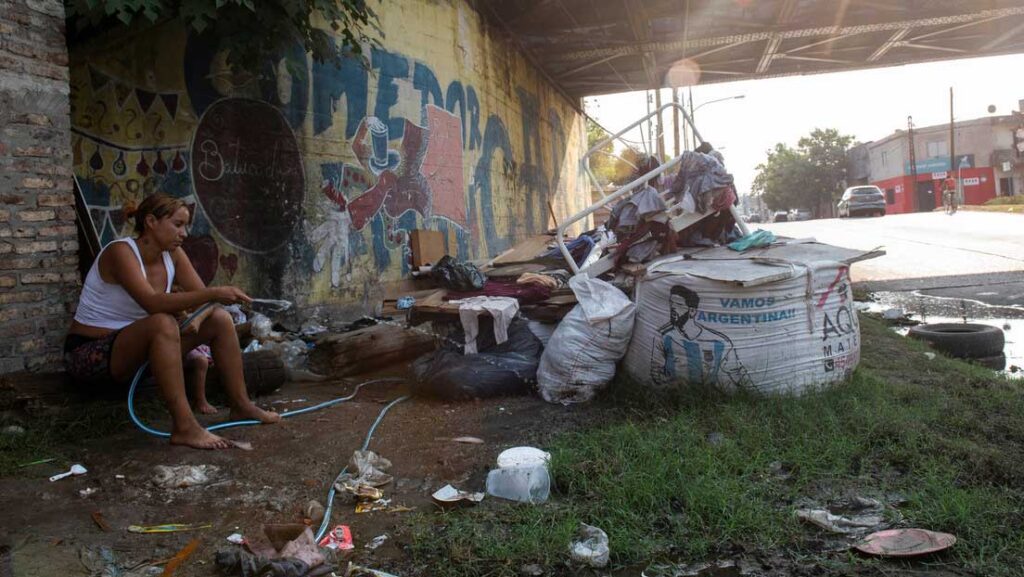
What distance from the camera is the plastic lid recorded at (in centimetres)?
275

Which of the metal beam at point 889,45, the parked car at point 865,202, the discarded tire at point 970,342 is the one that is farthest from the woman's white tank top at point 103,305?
the parked car at point 865,202

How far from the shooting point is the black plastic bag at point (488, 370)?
161 inches

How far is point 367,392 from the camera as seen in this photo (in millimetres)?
4570

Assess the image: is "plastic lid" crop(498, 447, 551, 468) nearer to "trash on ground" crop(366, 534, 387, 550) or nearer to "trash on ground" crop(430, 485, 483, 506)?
"trash on ground" crop(430, 485, 483, 506)

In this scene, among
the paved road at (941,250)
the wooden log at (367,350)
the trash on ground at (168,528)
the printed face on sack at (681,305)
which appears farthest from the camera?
the paved road at (941,250)

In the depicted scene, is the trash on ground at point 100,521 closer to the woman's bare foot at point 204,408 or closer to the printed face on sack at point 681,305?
the woman's bare foot at point 204,408

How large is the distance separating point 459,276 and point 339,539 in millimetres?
3106

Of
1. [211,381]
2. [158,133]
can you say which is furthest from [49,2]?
[211,381]

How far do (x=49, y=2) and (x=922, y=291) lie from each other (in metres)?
8.55

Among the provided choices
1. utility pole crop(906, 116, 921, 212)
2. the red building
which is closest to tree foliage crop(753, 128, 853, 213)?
the red building

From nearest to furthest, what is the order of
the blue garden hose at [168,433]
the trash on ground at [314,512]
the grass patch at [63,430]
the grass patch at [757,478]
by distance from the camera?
the grass patch at [757,478] < the trash on ground at [314,512] < the grass patch at [63,430] < the blue garden hose at [168,433]

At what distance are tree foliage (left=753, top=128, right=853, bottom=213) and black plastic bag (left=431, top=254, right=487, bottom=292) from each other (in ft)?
173

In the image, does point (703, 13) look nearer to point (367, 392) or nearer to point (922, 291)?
point (922, 291)

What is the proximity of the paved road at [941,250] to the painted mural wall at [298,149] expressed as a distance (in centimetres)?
582
